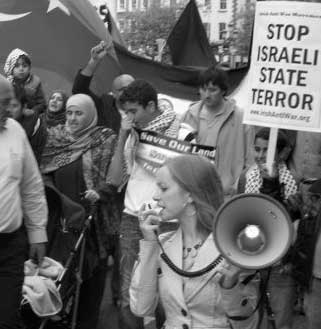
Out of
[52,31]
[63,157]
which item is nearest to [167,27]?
[52,31]

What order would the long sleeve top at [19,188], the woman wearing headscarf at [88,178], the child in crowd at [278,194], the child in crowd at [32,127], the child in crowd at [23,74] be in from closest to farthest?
1. the long sleeve top at [19,188]
2. the child in crowd at [278,194]
3. the woman wearing headscarf at [88,178]
4. the child in crowd at [32,127]
5. the child in crowd at [23,74]

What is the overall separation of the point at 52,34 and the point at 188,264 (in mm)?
6490

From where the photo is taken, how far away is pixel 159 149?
5.32 meters

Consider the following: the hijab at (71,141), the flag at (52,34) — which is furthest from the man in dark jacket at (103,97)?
the flag at (52,34)

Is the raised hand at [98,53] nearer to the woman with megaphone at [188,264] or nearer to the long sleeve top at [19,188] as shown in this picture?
the long sleeve top at [19,188]

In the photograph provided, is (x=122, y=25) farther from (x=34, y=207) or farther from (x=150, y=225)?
(x=150, y=225)

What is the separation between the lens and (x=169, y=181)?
140 inches

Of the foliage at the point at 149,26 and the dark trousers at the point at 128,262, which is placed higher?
the dark trousers at the point at 128,262

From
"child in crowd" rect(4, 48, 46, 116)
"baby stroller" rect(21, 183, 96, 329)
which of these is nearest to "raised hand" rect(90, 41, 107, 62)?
"child in crowd" rect(4, 48, 46, 116)

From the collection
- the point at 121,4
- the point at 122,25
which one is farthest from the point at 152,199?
the point at 121,4

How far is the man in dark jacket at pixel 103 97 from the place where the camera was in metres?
7.27

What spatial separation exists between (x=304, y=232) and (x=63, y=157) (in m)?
2.02

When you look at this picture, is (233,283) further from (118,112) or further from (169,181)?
(118,112)

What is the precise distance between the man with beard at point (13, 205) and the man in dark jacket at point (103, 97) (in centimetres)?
267
